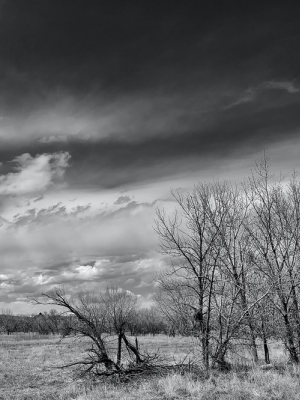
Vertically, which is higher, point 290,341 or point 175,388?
point 290,341

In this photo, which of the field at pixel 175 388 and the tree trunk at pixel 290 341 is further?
the tree trunk at pixel 290 341

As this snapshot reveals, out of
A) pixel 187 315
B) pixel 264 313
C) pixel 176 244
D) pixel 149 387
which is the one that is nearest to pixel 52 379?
pixel 149 387

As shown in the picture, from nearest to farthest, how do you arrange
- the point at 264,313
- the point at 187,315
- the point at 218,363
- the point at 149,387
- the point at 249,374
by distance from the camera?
the point at 149,387 → the point at 249,374 → the point at 218,363 → the point at 187,315 → the point at 264,313

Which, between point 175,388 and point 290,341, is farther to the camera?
point 290,341

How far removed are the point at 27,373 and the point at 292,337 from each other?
11746mm

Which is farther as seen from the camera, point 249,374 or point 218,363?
point 218,363

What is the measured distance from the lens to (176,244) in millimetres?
14875

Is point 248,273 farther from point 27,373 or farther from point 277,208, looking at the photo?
point 27,373

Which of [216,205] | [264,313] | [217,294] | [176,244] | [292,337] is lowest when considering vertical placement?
[292,337]

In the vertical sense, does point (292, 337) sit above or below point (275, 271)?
below

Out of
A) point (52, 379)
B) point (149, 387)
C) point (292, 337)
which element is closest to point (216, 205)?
point (292, 337)

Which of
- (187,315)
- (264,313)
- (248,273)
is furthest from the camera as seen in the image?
(248,273)

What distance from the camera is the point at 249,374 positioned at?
41.6ft

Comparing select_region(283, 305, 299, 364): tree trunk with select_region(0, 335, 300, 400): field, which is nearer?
select_region(0, 335, 300, 400): field
